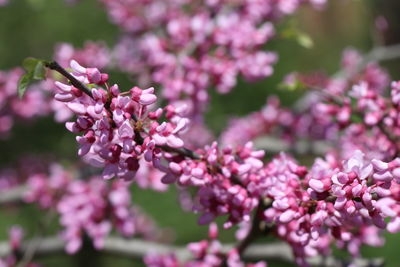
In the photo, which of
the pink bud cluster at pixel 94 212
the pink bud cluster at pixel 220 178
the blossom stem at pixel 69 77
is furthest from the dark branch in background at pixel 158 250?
the blossom stem at pixel 69 77

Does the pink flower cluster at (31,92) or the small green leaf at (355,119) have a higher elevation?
the pink flower cluster at (31,92)

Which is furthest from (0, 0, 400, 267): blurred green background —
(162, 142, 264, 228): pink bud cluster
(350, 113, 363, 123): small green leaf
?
(162, 142, 264, 228): pink bud cluster

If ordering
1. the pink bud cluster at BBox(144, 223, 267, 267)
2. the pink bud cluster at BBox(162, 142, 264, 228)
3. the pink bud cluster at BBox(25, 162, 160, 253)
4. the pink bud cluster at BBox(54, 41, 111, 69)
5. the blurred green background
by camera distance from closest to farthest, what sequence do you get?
the pink bud cluster at BBox(162, 142, 264, 228) → the pink bud cluster at BBox(144, 223, 267, 267) → the pink bud cluster at BBox(25, 162, 160, 253) → the pink bud cluster at BBox(54, 41, 111, 69) → the blurred green background

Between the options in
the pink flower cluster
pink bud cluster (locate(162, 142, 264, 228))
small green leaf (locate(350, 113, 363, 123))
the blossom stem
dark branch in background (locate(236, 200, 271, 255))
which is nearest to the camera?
the blossom stem

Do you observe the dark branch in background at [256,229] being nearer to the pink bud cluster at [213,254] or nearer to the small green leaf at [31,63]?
the pink bud cluster at [213,254]

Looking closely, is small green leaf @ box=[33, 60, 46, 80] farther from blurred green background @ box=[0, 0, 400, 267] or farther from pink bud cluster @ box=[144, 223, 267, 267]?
blurred green background @ box=[0, 0, 400, 267]

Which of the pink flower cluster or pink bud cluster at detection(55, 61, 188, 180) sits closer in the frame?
pink bud cluster at detection(55, 61, 188, 180)

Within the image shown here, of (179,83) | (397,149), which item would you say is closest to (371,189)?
(397,149)
